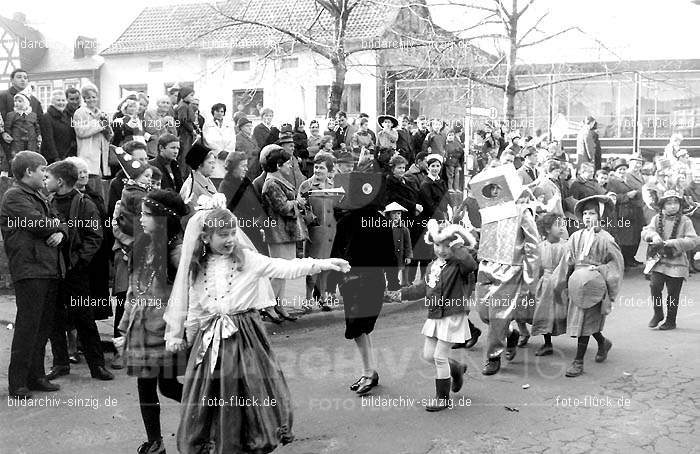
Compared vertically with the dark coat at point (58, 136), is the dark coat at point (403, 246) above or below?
below

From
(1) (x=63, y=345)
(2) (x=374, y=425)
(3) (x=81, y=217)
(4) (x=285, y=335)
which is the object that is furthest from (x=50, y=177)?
(2) (x=374, y=425)

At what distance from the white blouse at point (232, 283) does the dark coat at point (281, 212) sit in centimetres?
406

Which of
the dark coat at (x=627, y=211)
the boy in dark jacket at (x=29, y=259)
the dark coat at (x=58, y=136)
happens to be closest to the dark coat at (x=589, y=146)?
the dark coat at (x=627, y=211)

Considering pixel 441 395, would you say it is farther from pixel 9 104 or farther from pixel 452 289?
pixel 9 104

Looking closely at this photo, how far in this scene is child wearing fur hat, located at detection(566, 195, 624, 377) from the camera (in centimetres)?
743

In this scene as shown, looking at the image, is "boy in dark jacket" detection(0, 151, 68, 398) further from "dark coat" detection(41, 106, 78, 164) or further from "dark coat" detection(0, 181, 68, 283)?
"dark coat" detection(41, 106, 78, 164)

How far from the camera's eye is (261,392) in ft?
15.3

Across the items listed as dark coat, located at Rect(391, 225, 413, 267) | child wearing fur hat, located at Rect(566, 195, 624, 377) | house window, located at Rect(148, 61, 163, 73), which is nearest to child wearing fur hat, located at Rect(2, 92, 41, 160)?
dark coat, located at Rect(391, 225, 413, 267)

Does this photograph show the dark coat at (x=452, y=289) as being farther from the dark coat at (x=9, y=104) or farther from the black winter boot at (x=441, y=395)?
the dark coat at (x=9, y=104)

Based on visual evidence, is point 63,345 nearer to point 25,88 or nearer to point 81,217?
point 81,217

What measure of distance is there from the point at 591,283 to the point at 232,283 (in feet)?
13.2

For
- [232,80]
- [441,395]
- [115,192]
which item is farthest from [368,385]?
[232,80]

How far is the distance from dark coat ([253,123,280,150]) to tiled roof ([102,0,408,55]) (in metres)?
6.54

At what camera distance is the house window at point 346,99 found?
107ft
